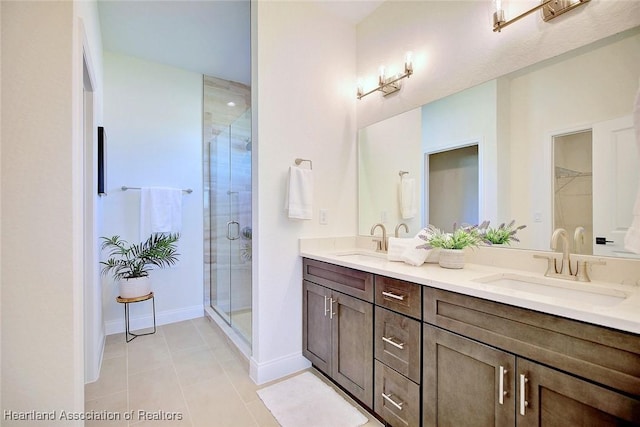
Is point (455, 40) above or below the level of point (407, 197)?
above

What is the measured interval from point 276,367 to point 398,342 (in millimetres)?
1024

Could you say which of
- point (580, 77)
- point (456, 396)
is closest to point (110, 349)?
point (456, 396)

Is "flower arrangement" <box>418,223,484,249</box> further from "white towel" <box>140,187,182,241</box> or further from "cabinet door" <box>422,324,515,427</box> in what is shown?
"white towel" <box>140,187,182,241</box>

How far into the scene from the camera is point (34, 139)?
1099 millimetres

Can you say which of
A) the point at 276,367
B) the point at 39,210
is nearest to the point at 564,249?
the point at 276,367

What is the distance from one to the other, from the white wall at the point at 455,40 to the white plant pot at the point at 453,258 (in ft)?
3.26

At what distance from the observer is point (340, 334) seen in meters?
1.82

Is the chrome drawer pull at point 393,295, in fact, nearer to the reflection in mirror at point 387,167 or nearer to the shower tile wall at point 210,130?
the reflection in mirror at point 387,167

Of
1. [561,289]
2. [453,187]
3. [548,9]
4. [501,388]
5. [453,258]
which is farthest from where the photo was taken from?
[453,187]

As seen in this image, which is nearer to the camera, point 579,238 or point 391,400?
point 579,238

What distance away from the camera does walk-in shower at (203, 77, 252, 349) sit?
8.59 feet

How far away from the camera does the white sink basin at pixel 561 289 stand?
3.67 ft

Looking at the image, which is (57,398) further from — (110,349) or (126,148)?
(126,148)

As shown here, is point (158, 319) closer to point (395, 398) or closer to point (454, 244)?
point (395, 398)
